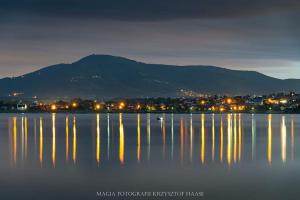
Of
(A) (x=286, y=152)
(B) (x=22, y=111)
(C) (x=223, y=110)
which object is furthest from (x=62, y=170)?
(B) (x=22, y=111)

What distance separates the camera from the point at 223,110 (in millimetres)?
168625

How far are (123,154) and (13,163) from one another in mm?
6789

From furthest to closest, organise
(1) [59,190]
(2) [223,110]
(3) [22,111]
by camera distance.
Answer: (3) [22,111]
(2) [223,110]
(1) [59,190]

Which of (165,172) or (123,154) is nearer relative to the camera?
(165,172)

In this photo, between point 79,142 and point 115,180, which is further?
point 79,142

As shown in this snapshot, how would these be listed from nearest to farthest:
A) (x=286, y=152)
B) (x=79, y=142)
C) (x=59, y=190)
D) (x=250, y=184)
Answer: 1. (x=59, y=190)
2. (x=250, y=184)
3. (x=286, y=152)
4. (x=79, y=142)

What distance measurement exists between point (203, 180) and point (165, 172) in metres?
2.45

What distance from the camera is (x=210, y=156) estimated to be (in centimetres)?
3231

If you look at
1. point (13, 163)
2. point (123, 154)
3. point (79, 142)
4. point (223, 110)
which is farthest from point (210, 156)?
point (223, 110)

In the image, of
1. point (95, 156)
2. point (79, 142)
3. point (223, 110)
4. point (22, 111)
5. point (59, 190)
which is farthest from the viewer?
point (22, 111)

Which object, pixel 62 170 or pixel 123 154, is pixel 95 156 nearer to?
pixel 123 154

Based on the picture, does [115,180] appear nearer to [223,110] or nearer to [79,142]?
[79,142]

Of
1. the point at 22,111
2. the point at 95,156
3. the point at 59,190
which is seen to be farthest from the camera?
the point at 22,111

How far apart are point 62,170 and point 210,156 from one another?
9312mm
